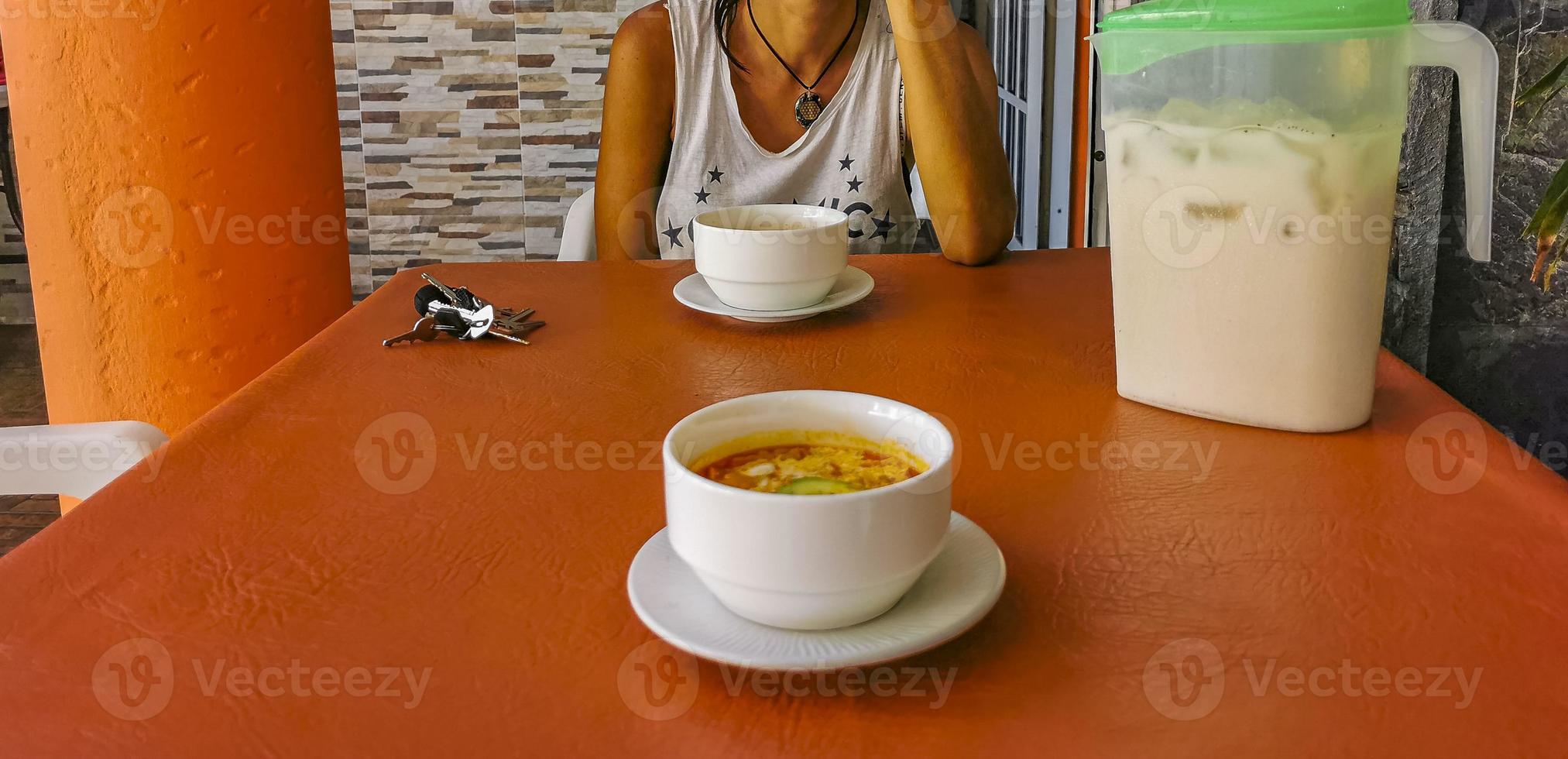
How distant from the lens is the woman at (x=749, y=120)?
6.52ft

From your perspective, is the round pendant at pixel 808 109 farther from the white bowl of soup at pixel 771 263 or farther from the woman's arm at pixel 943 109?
the white bowl of soup at pixel 771 263

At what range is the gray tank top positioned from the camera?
2010 mm

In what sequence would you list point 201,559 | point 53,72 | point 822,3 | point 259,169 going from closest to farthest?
1. point 201,559
2. point 53,72
3. point 259,169
4. point 822,3

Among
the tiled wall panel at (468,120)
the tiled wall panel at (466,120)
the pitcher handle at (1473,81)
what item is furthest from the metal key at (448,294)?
the tiled wall panel at (468,120)

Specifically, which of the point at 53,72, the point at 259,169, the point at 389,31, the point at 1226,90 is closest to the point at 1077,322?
the point at 1226,90

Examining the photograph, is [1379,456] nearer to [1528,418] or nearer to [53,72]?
[1528,418]

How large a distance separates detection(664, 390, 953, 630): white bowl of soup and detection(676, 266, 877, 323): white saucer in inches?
21.6

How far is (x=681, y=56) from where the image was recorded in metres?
1.99

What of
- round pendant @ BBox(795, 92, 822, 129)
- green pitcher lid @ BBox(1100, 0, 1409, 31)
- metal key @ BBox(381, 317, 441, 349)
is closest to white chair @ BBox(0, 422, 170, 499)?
metal key @ BBox(381, 317, 441, 349)

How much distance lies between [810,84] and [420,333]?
110cm

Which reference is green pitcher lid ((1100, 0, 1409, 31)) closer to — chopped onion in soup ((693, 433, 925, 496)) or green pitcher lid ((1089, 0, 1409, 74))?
green pitcher lid ((1089, 0, 1409, 74))

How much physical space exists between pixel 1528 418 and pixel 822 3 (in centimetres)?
129

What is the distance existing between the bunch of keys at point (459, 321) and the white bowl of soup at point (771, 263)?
0.20 metres

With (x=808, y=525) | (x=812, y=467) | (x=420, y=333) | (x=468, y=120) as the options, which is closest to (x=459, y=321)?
(x=420, y=333)
